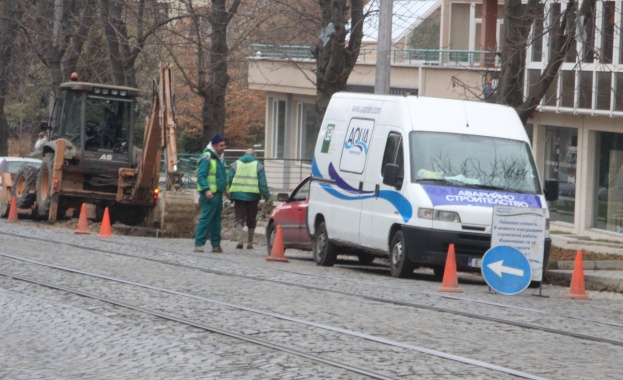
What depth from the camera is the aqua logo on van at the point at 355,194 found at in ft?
54.1

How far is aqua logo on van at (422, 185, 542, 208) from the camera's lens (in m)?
16.2

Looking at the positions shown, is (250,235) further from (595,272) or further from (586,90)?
(586,90)

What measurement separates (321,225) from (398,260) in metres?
3.11

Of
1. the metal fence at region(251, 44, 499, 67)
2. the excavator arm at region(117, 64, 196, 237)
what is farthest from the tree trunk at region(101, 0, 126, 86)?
the excavator arm at region(117, 64, 196, 237)

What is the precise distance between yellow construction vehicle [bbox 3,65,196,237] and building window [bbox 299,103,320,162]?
2287 cm

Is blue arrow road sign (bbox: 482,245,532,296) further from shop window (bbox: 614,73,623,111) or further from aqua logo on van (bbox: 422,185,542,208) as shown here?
shop window (bbox: 614,73,623,111)

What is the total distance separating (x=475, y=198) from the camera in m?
16.3

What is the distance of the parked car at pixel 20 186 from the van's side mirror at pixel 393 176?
15.4 metres

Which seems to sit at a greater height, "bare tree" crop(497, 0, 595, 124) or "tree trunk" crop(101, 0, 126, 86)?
"tree trunk" crop(101, 0, 126, 86)

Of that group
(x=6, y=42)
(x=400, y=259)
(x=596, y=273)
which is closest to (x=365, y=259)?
(x=596, y=273)

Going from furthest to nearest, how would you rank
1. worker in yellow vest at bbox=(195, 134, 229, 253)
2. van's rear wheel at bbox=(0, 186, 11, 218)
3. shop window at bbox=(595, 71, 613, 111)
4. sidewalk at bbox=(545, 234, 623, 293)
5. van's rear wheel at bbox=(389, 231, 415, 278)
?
1. van's rear wheel at bbox=(0, 186, 11, 218)
2. shop window at bbox=(595, 71, 613, 111)
3. worker in yellow vest at bbox=(195, 134, 229, 253)
4. sidewalk at bbox=(545, 234, 623, 293)
5. van's rear wheel at bbox=(389, 231, 415, 278)

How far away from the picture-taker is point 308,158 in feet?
168

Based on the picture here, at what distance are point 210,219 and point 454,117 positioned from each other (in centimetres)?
450

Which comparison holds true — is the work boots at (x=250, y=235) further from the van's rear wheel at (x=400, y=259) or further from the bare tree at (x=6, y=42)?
the bare tree at (x=6, y=42)
